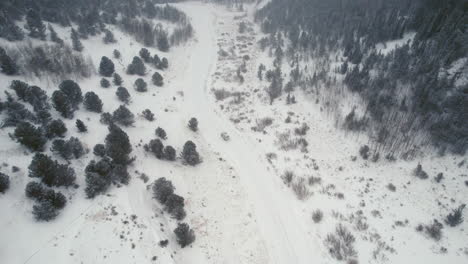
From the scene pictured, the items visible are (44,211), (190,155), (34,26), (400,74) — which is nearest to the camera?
(44,211)

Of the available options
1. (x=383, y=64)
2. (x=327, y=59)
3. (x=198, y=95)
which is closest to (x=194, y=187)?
(x=198, y=95)

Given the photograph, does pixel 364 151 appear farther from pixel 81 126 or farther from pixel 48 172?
pixel 81 126

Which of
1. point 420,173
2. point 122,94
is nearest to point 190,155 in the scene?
point 122,94

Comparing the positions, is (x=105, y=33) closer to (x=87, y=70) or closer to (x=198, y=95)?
(x=87, y=70)

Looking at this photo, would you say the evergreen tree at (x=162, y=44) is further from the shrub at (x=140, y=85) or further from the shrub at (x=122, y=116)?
the shrub at (x=122, y=116)

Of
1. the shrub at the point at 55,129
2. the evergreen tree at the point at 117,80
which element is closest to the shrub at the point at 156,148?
the shrub at the point at 55,129

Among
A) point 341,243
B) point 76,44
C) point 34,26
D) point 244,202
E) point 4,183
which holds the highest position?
point 34,26

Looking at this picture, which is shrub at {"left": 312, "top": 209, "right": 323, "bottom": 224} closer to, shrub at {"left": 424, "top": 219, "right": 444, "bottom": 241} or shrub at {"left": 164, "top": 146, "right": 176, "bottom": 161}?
shrub at {"left": 424, "top": 219, "right": 444, "bottom": 241}
